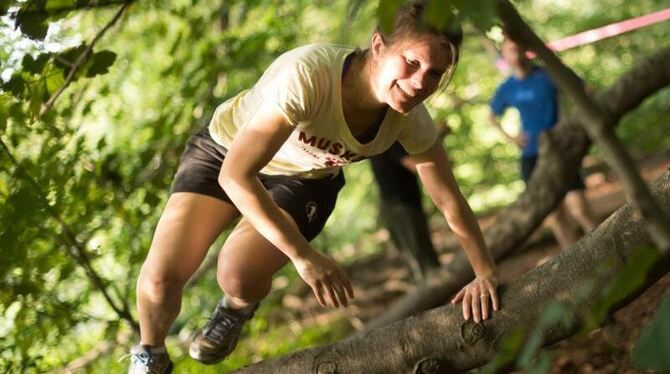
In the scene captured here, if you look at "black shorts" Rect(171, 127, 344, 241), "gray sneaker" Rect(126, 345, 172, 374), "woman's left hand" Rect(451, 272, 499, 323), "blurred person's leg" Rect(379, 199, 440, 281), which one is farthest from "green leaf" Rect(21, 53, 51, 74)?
"blurred person's leg" Rect(379, 199, 440, 281)

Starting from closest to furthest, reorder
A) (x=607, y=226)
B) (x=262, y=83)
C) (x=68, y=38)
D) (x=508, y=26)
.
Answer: (x=508, y=26)
(x=607, y=226)
(x=262, y=83)
(x=68, y=38)

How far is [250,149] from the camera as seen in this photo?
2.29m

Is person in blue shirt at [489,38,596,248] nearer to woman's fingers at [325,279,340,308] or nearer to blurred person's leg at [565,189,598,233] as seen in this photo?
blurred person's leg at [565,189,598,233]

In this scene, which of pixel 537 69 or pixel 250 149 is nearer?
pixel 250 149

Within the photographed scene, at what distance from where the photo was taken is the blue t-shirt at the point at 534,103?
5.76 metres

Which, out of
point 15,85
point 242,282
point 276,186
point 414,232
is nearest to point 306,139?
point 276,186

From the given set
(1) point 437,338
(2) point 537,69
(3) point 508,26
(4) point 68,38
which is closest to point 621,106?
(2) point 537,69

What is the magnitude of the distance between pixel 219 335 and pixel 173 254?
1.69 feet

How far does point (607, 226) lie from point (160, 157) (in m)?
2.60

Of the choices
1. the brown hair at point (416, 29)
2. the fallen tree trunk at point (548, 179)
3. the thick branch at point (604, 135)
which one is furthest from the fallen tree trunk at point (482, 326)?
the fallen tree trunk at point (548, 179)

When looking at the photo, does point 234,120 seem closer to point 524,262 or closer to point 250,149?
point 250,149

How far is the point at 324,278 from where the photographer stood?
2238mm

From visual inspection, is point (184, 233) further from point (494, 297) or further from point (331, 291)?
point (494, 297)

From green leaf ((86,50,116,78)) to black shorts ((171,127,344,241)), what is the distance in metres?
0.42
